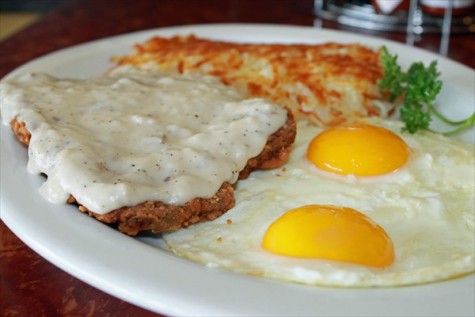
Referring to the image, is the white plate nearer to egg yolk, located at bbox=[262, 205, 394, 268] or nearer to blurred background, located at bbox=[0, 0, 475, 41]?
egg yolk, located at bbox=[262, 205, 394, 268]

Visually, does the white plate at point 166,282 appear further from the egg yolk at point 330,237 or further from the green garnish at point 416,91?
the green garnish at point 416,91

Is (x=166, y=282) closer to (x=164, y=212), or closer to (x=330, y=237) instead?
(x=164, y=212)

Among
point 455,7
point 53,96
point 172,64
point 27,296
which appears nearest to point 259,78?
point 172,64

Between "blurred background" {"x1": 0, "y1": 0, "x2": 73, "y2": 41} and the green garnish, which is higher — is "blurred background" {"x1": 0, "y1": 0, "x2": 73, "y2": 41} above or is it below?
below

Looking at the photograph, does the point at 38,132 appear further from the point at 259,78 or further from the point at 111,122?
the point at 259,78

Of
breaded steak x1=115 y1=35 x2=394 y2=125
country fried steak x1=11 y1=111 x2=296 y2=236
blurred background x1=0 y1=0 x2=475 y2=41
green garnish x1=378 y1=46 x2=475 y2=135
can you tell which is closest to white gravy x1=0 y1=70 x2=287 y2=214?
country fried steak x1=11 y1=111 x2=296 y2=236

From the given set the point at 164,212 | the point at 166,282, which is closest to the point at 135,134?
the point at 164,212
